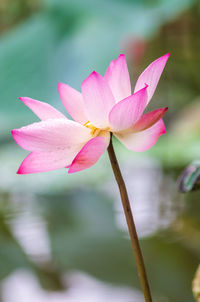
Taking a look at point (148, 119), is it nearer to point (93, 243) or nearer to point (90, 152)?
point (90, 152)

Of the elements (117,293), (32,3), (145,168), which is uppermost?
(32,3)

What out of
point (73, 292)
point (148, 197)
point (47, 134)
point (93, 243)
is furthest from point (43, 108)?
point (148, 197)

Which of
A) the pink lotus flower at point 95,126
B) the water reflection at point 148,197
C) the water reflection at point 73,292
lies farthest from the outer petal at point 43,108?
the water reflection at point 148,197

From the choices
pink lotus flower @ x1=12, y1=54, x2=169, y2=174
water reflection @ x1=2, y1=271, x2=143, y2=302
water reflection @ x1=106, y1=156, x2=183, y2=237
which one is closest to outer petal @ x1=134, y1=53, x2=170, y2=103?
pink lotus flower @ x1=12, y1=54, x2=169, y2=174

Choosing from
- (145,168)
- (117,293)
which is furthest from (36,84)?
(117,293)

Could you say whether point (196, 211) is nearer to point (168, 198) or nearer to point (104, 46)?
point (168, 198)

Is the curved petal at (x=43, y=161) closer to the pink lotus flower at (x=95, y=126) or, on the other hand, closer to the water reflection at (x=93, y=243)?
the pink lotus flower at (x=95, y=126)
